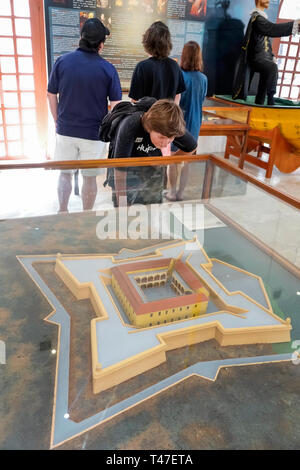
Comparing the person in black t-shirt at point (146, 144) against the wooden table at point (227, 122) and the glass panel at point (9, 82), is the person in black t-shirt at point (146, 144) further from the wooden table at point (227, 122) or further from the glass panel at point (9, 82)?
the glass panel at point (9, 82)

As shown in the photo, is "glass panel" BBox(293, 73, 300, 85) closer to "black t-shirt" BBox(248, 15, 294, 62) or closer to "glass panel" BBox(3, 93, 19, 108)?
"black t-shirt" BBox(248, 15, 294, 62)

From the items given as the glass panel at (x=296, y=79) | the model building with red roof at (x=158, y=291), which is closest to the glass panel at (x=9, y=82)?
the model building with red roof at (x=158, y=291)

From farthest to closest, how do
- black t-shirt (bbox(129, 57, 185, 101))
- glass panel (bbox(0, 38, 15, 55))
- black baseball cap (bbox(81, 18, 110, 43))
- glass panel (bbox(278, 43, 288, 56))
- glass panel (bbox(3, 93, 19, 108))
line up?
1. glass panel (bbox(278, 43, 288, 56))
2. glass panel (bbox(3, 93, 19, 108))
3. glass panel (bbox(0, 38, 15, 55))
4. black t-shirt (bbox(129, 57, 185, 101))
5. black baseball cap (bbox(81, 18, 110, 43))

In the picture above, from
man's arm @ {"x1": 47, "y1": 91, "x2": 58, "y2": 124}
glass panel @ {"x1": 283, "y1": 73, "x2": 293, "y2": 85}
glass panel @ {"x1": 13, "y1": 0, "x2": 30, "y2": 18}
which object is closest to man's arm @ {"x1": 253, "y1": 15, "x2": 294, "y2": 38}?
glass panel @ {"x1": 283, "y1": 73, "x2": 293, "y2": 85}

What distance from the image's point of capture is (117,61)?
202 inches

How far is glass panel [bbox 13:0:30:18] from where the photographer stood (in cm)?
464

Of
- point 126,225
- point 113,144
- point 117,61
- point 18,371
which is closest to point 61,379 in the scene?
point 18,371

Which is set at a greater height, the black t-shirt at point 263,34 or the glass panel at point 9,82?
the black t-shirt at point 263,34

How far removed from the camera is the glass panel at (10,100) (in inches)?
200

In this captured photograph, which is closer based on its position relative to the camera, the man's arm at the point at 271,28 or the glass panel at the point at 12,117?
the man's arm at the point at 271,28

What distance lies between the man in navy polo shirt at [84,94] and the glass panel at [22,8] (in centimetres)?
277

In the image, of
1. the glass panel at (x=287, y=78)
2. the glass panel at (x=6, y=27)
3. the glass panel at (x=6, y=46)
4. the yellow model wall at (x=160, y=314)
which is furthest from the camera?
the glass panel at (x=287, y=78)

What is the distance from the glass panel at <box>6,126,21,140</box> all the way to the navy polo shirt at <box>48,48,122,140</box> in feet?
9.57

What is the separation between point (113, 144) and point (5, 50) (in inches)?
137
